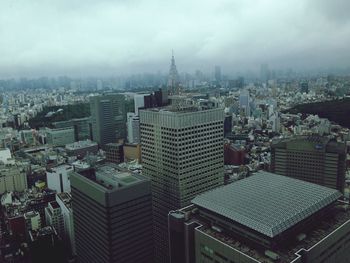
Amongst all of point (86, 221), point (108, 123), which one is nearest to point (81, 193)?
point (86, 221)

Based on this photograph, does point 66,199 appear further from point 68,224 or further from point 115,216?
point 115,216

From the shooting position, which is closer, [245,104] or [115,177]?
[115,177]

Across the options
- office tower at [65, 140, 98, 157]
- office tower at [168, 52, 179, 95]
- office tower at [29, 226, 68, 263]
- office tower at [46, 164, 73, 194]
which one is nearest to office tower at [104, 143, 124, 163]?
office tower at [65, 140, 98, 157]

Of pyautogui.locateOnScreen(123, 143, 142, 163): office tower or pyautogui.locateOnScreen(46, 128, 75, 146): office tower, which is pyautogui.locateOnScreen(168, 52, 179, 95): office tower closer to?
pyautogui.locateOnScreen(123, 143, 142, 163): office tower

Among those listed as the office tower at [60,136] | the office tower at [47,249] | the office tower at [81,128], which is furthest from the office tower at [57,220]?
the office tower at [81,128]

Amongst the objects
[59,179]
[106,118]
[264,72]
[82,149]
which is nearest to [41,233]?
[59,179]

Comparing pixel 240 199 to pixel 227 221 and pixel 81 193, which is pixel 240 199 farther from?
pixel 81 193

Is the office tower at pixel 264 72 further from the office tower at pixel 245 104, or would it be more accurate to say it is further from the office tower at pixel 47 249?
the office tower at pixel 47 249
